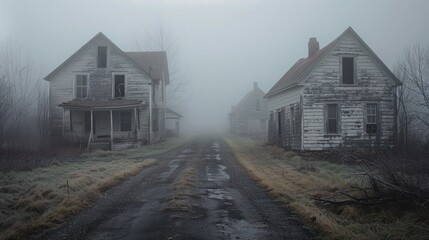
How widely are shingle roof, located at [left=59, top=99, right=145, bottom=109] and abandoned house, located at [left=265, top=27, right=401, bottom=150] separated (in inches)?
528

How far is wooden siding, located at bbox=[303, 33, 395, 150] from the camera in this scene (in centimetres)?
2275

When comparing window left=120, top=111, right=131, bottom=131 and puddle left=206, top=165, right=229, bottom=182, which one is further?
window left=120, top=111, right=131, bottom=131

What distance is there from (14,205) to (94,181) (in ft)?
11.3

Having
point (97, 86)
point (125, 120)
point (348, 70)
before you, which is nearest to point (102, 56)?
point (97, 86)

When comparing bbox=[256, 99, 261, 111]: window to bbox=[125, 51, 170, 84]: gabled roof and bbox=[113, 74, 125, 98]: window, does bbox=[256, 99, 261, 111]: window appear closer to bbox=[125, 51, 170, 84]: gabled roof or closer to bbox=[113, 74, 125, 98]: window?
bbox=[125, 51, 170, 84]: gabled roof

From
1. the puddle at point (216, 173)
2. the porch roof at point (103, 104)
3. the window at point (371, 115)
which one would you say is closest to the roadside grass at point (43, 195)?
the puddle at point (216, 173)

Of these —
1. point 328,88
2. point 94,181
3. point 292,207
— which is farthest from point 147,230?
point 328,88

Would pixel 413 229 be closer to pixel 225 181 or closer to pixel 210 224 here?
pixel 210 224

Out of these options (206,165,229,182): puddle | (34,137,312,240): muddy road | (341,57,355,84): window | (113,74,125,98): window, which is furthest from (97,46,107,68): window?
(34,137,312,240): muddy road

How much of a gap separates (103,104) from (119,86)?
2663mm

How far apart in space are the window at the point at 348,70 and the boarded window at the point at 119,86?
17.7 m

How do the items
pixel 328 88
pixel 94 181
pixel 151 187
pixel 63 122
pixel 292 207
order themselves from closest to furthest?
pixel 292 207
pixel 151 187
pixel 94 181
pixel 328 88
pixel 63 122

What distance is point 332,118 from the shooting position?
23047 mm

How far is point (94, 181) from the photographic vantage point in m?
12.6
